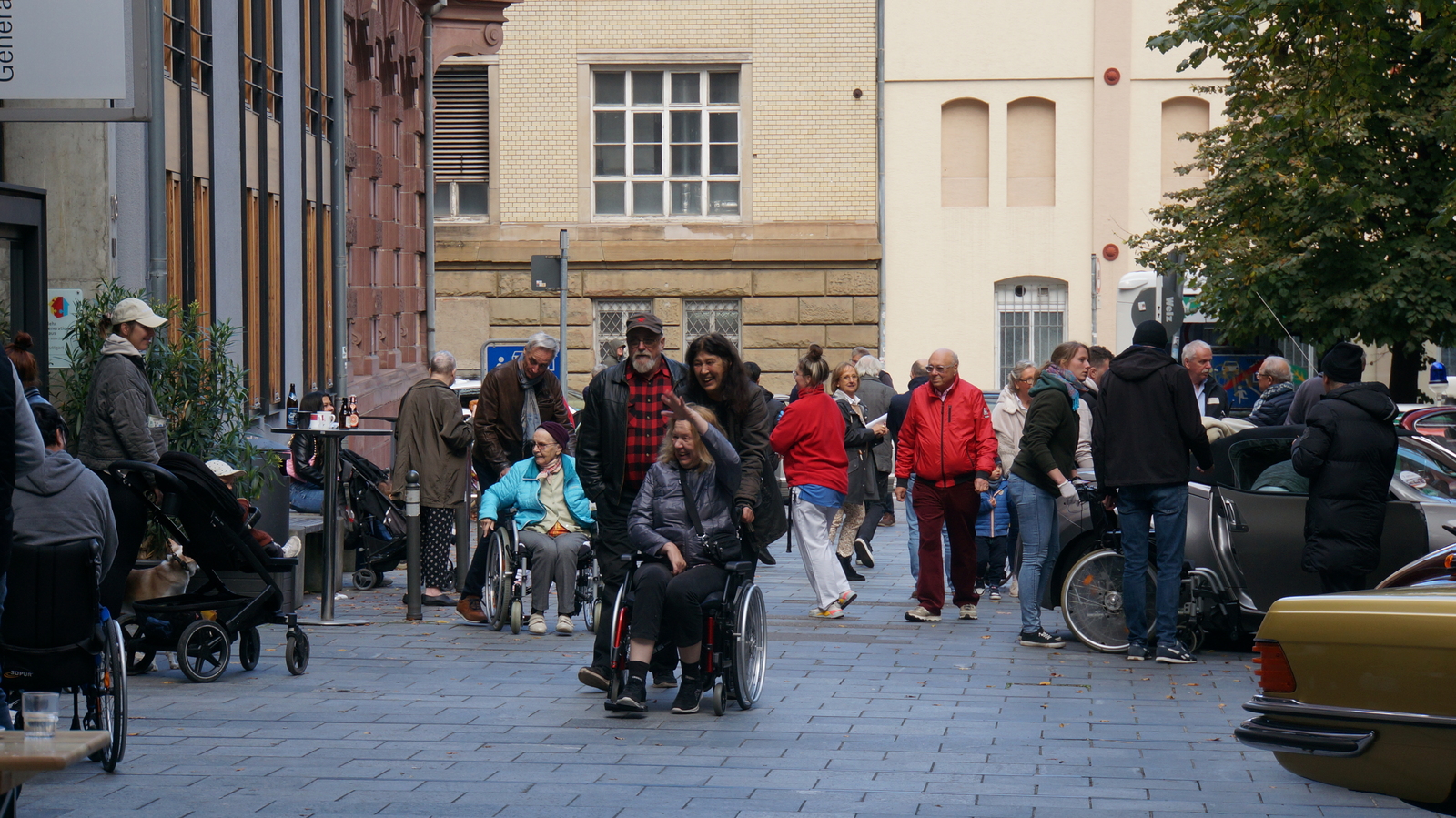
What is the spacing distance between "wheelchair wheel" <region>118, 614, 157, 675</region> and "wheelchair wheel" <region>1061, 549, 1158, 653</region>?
532cm

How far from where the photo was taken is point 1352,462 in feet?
31.4

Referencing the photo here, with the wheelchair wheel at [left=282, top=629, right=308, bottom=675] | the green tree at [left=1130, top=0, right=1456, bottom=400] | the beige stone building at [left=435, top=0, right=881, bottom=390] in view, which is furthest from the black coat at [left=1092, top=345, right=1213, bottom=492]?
the beige stone building at [left=435, top=0, right=881, bottom=390]

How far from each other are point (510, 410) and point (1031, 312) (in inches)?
836

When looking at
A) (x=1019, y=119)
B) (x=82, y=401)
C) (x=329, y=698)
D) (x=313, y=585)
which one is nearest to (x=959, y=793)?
(x=329, y=698)

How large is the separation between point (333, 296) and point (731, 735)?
45.2 ft

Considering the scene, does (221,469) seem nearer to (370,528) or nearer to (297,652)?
(297,652)

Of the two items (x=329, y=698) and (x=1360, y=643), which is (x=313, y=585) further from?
(x=1360, y=643)

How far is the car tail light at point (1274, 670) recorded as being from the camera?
18.8ft

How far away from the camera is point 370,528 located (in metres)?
13.9

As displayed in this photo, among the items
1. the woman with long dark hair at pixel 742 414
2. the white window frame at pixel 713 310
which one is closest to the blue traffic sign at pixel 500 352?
the woman with long dark hair at pixel 742 414

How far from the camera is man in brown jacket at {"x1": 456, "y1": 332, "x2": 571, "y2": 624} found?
1248 cm

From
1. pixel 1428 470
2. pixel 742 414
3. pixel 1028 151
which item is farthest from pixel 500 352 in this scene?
pixel 1028 151

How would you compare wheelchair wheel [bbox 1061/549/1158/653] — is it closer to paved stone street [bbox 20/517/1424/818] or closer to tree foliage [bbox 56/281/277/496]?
paved stone street [bbox 20/517/1424/818]

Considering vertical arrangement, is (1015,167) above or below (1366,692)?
above
